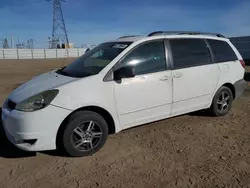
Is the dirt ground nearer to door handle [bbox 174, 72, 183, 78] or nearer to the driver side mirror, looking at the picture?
door handle [bbox 174, 72, 183, 78]

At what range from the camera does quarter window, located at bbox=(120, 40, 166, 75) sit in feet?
12.9

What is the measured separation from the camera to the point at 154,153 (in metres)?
3.64

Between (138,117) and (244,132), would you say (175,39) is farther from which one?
(244,132)

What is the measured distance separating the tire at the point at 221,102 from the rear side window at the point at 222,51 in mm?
612

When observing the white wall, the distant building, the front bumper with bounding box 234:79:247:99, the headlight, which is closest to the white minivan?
the headlight

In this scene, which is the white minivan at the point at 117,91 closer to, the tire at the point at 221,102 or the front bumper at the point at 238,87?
the tire at the point at 221,102

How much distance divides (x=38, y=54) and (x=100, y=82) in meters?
46.3

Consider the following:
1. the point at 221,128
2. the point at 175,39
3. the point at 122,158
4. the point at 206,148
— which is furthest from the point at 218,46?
the point at 122,158

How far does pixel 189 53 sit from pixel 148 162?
228 centimetres

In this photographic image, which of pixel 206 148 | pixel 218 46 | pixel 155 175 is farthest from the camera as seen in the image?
pixel 218 46

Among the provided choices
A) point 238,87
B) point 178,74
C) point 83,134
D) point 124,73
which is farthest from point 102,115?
point 238,87

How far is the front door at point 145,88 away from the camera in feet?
12.4

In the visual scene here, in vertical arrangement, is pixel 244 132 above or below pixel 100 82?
below

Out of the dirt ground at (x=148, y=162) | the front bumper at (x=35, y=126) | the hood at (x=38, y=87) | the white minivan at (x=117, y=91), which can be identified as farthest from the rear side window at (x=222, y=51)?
the front bumper at (x=35, y=126)
